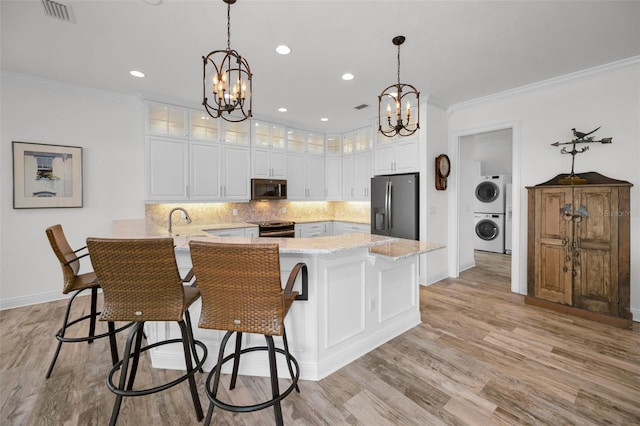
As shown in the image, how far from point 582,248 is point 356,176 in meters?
3.60

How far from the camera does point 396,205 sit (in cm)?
450

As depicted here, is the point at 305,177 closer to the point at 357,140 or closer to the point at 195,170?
the point at 357,140

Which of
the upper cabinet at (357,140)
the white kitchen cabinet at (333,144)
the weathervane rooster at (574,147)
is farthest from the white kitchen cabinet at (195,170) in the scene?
the weathervane rooster at (574,147)

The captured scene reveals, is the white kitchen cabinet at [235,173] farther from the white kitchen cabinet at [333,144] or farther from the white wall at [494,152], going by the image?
the white wall at [494,152]

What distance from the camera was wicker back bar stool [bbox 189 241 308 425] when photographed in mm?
1396

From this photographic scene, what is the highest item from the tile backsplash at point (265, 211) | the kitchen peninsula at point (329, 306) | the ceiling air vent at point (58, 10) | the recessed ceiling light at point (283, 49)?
the recessed ceiling light at point (283, 49)

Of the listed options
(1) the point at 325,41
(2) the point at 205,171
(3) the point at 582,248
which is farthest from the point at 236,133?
(3) the point at 582,248

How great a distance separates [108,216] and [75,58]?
78.6 inches

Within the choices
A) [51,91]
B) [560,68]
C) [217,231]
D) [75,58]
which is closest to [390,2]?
[560,68]

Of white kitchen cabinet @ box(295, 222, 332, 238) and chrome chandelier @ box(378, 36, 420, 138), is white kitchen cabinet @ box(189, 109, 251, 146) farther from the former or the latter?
chrome chandelier @ box(378, 36, 420, 138)

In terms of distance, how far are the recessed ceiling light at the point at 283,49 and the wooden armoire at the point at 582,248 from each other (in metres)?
3.26

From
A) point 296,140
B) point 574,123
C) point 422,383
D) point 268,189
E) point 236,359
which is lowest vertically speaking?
point 422,383

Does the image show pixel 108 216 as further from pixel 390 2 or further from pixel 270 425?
pixel 390 2

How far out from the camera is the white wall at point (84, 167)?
134 inches
